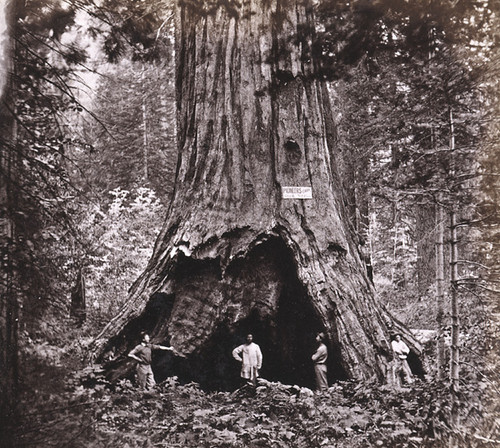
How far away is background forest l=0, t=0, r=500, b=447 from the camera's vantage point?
3732mm

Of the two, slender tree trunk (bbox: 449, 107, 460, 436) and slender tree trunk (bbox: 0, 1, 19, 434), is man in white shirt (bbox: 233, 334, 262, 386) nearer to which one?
slender tree trunk (bbox: 449, 107, 460, 436)

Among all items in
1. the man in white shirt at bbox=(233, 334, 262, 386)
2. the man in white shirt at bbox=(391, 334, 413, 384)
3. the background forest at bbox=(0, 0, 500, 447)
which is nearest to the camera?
the background forest at bbox=(0, 0, 500, 447)

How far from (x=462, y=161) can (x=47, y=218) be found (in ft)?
9.69

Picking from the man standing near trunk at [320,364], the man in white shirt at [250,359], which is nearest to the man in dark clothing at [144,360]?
the man in white shirt at [250,359]

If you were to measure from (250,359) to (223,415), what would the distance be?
1.36ft

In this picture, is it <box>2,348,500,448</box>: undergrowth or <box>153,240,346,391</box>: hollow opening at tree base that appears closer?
<box>2,348,500,448</box>: undergrowth

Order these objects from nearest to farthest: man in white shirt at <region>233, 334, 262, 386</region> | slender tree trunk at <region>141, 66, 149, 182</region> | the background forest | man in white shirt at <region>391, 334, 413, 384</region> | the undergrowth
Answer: the undergrowth, the background forest, man in white shirt at <region>233, 334, 262, 386</region>, man in white shirt at <region>391, 334, 413, 384</region>, slender tree trunk at <region>141, 66, 149, 182</region>

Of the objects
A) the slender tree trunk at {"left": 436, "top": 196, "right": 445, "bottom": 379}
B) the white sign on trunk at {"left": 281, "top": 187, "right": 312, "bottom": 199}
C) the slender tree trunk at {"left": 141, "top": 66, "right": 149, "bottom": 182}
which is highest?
the slender tree trunk at {"left": 141, "top": 66, "right": 149, "bottom": 182}

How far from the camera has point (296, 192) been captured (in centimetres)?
408

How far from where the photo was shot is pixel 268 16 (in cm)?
404

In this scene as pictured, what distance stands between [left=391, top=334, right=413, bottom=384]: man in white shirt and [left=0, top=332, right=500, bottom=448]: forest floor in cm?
9

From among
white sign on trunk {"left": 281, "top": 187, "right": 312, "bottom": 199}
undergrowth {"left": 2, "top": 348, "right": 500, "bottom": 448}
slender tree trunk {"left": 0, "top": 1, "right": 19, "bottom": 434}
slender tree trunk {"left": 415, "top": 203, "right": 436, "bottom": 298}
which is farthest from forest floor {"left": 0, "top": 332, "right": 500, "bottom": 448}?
white sign on trunk {"left": 281, "top": 187, "right": 312, "bottom": 199}

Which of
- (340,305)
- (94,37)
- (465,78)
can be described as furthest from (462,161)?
(94,37)

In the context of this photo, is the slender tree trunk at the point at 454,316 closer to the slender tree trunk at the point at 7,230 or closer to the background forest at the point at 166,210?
the background forest at the point at 166,210
